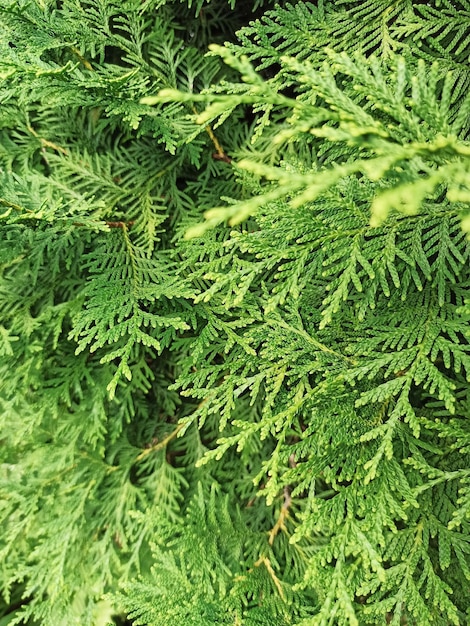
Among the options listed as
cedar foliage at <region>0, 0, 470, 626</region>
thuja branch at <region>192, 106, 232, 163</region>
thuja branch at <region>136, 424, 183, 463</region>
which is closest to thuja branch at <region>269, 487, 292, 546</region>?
cedar foliage at <region>0, 0, 470, 626</region>

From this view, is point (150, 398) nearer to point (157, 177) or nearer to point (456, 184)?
point (157, 177)

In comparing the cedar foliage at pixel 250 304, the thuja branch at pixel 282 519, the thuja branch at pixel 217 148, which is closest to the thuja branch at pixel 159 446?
the cedar foliage at pixel 250 304

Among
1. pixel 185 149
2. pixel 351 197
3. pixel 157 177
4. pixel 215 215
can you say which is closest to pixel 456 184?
pixel 351 197

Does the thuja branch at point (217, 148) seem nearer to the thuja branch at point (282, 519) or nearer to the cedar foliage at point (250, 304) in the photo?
the cedar foliage at point (250, 304)

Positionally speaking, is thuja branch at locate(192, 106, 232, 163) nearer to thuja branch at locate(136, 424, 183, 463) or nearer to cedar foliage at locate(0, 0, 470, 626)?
cedar foliage at locate(0, 0, 470, 626)

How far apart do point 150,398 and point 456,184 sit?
6.58 ft

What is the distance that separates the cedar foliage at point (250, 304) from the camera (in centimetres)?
148

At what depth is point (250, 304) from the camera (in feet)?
6.24

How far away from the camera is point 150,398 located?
8.94 ft

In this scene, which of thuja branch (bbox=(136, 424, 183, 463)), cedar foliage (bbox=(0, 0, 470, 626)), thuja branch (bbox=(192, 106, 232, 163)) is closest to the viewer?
cedar foliage (bbox=(0, 0, 470, 626))

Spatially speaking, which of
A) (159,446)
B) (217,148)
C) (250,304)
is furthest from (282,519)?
(217,148)

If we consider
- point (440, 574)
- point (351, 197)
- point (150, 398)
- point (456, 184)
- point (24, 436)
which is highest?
point (456, 184)

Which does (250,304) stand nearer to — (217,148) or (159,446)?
(217,148)

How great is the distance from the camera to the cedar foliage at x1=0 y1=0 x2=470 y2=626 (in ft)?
4.87
